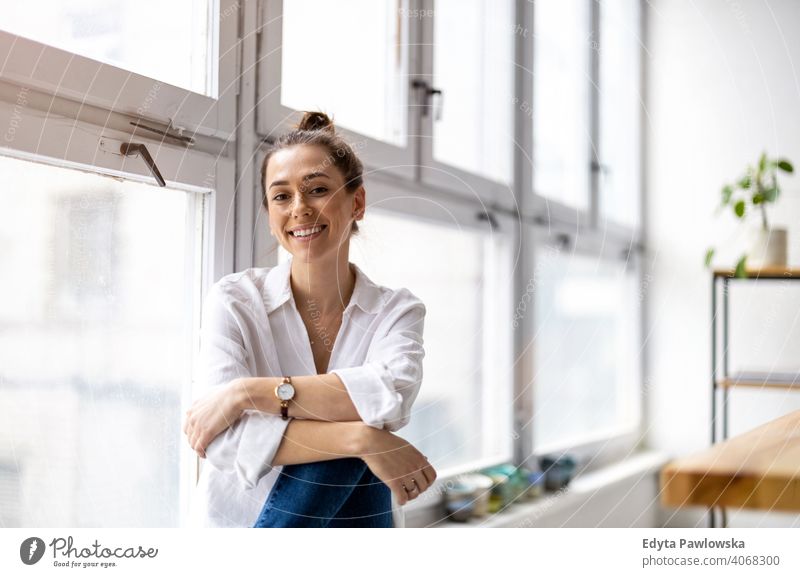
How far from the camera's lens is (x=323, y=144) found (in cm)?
59

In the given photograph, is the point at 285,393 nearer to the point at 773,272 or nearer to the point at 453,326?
the point at 453,326

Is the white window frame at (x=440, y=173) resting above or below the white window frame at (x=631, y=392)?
above

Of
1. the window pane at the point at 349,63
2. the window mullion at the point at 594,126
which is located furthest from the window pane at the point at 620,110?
the window pane at the point at 349,63

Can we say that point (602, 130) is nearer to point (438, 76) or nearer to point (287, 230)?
point (438, 76)

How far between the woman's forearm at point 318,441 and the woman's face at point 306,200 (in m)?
0.13

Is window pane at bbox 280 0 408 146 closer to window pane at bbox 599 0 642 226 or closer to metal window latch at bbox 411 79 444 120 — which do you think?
metal window latch at bbox 411 79 444 120

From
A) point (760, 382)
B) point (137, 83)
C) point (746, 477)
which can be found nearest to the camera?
point (137, 83)

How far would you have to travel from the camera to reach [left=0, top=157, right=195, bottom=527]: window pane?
541mm

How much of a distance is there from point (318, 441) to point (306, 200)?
0.18m

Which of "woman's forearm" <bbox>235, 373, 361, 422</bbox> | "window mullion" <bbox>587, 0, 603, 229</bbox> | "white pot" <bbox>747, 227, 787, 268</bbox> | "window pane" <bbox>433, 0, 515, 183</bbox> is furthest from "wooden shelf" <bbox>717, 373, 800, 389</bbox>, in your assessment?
"woman's forearm" <bbox>235, 373, 361, 422</bbox>

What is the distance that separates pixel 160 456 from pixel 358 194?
0.26m

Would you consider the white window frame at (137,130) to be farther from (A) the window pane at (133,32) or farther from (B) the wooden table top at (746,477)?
(B) the wooden table top at (746,477)

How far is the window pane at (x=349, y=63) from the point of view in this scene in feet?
2.05

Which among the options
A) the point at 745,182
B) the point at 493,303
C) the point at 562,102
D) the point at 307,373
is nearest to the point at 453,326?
the point at 493,303
